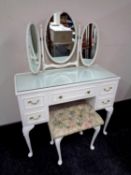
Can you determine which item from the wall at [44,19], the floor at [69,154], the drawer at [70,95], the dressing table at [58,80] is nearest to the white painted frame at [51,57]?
the dressing table at [58,80]

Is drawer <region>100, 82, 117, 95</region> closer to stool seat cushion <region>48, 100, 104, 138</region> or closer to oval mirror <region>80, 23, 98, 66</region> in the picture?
stool seat cushion <region>48, 100, 104, 138</region>

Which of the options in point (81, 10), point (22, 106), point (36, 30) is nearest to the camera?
point (22, 106)

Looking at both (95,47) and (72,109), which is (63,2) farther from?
(72,109)

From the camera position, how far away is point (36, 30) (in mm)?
1225

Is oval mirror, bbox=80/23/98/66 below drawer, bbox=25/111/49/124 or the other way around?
the other way around

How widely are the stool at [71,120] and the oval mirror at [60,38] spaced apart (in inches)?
19.9

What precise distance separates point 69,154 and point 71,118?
1.49ft

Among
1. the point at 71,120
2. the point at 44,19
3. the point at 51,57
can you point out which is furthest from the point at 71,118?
the point at 44,19

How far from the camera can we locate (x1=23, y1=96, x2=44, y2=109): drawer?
43.2 inches

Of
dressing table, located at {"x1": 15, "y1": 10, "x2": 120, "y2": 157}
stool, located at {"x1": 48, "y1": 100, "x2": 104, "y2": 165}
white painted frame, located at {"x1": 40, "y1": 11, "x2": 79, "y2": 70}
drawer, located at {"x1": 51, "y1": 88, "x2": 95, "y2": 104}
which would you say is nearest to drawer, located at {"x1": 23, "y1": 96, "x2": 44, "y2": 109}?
dressing table, located at {"x1": 15, "y1": 10, "x2": 120, "y2": 157}

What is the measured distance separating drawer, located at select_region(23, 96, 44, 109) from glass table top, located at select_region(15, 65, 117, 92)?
8 centimetres

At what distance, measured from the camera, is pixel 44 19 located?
1283mm

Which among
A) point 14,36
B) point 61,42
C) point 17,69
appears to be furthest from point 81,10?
point 17,69

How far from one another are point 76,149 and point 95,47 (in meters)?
1.15
